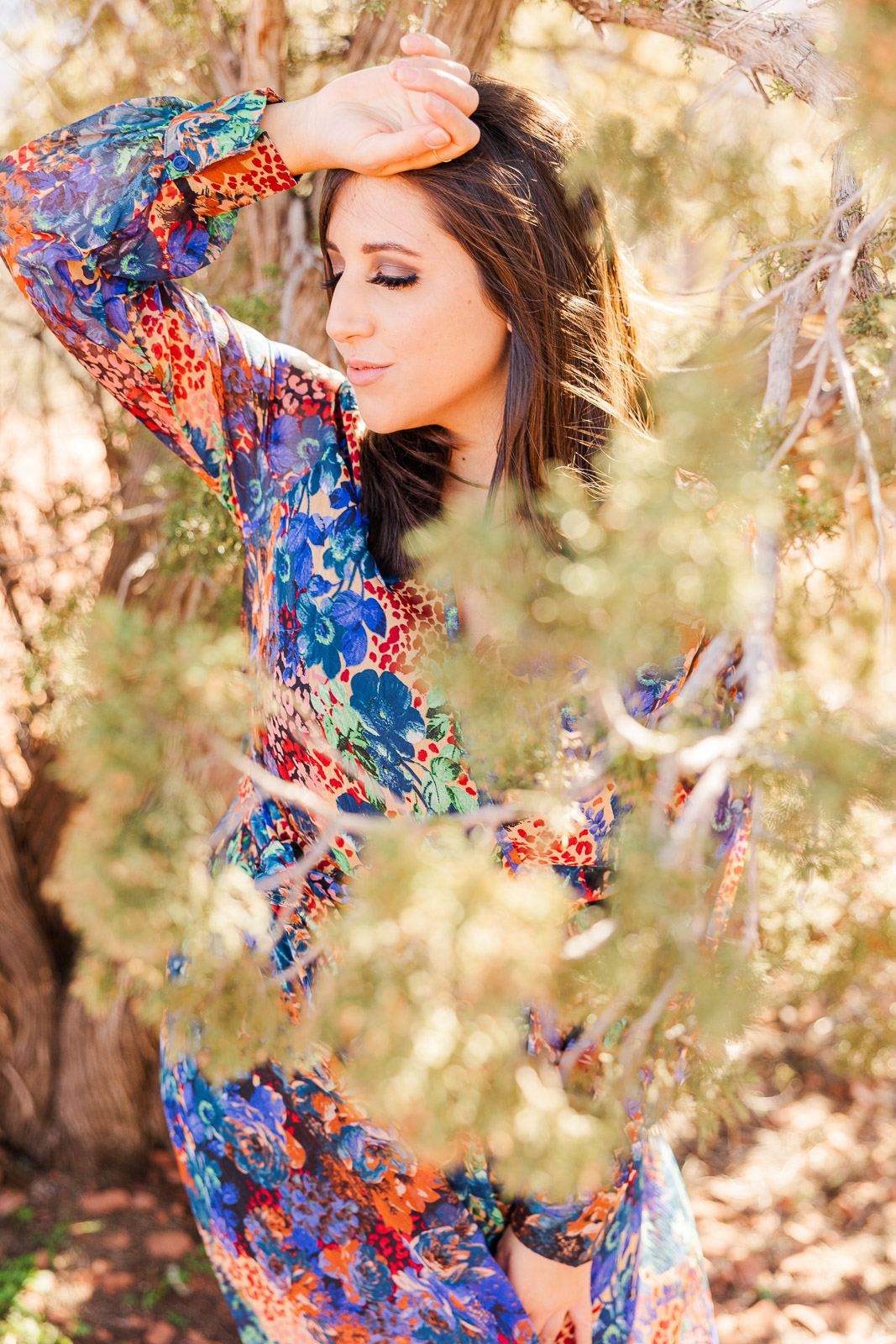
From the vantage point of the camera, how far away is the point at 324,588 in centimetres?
145

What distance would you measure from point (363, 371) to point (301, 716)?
20.6 inches

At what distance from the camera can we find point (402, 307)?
4.20ft

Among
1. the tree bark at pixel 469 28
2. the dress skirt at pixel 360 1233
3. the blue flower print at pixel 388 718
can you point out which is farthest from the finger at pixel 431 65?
the dress skirt at pixel 360 1233

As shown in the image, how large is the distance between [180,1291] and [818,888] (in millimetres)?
1998

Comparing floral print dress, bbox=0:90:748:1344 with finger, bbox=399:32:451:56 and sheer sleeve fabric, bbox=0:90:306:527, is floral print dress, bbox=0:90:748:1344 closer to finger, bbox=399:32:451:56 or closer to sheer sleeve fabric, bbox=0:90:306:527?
sheer sleeve fabric, bbox=0:90:306:527

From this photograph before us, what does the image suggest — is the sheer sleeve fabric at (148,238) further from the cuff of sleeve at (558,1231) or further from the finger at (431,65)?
the cuff of sleeve at (558,1231)

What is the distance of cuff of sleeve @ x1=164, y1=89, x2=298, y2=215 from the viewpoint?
1.39 metres

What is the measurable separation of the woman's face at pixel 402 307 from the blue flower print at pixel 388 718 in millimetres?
384

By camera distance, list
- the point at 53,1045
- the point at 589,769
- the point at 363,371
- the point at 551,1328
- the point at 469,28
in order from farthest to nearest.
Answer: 1. the point at 53,1045
2. the point at 469,28
3. the point at 551,1328
4. the point at 363,371
5. the point at 589,769

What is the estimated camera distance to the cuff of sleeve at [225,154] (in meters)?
1.39

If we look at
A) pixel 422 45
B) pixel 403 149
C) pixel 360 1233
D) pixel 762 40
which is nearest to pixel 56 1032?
pixel 360 1233

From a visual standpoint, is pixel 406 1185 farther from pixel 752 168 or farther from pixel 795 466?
pixel 752 168

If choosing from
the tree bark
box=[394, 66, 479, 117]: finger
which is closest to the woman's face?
box=[394, 66, 479, 117]: finger

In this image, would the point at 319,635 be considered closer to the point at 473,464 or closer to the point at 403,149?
the point at 473,464
